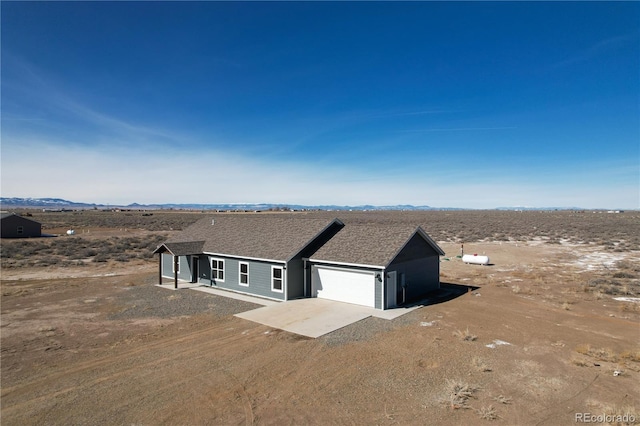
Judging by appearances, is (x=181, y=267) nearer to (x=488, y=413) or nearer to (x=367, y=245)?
(x=367, y=245)

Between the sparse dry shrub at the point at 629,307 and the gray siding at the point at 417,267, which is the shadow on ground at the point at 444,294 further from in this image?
the sparse dry shrub at the point at 629,307

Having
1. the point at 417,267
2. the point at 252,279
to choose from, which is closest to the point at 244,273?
the point at 252,279

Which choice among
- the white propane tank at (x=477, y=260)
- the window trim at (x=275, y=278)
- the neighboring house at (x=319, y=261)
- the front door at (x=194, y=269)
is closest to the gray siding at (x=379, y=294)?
the neighboring house at (x=319, y=261)

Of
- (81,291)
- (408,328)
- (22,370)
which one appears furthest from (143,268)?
(408,328)

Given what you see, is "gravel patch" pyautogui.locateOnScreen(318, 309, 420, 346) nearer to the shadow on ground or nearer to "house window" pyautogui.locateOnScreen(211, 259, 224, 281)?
the shadow on ground

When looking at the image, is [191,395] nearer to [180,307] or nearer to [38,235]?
[180,307]

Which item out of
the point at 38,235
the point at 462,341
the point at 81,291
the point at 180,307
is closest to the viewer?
the point at 462,341
